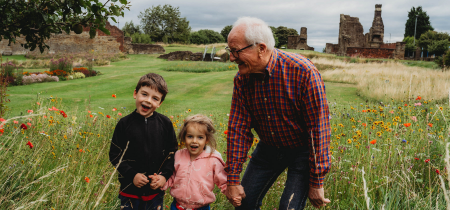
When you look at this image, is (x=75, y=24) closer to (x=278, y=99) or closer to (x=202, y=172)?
(x=202, y=172)

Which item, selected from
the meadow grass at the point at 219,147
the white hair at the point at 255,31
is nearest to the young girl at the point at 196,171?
the meadow grass at the point at 219,147

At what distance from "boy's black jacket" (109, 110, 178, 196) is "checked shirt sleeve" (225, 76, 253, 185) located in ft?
1.71

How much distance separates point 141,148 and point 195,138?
18.5 inches

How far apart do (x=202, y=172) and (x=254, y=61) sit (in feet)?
3.48

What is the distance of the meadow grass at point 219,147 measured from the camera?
2662mm

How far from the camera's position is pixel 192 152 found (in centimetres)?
274

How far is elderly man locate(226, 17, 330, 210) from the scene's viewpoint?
233 centimetres

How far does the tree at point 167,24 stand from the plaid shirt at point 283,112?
53.6 meters

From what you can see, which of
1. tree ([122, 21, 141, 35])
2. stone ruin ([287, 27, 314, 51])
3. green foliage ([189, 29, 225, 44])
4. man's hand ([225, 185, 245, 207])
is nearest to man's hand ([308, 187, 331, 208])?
man's hand ([225, 185, 245, 207])

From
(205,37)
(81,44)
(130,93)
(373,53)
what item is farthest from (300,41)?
(130,93)

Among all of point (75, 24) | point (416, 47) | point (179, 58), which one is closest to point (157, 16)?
point (179, 58)

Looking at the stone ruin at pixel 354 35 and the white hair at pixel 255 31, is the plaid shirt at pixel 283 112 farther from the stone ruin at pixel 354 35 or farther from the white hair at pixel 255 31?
the stone ruin at pixel 354 35

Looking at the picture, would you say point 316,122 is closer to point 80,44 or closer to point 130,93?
point 130,93

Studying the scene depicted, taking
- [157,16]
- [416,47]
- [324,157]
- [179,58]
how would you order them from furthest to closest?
[157,16] < [416,47] < [179,58] < [324,157]
